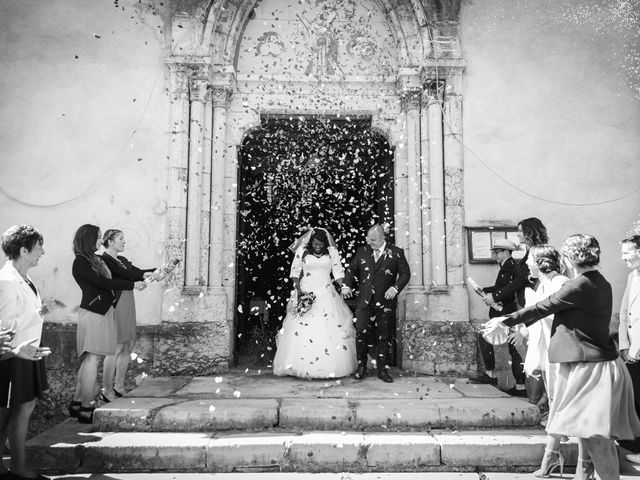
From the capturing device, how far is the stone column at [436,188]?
635cm

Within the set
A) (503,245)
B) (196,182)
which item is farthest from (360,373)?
(196,182)

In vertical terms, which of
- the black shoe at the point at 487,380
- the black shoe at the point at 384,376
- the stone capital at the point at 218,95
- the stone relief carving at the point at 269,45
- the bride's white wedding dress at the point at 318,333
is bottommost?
the black shoe at the point at 487,380

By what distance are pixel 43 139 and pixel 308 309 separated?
4153 millimetres

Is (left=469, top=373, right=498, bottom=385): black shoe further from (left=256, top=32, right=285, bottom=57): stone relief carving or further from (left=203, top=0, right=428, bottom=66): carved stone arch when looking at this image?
(left=256, top=32, right=285, bottom=57): stone relief carving

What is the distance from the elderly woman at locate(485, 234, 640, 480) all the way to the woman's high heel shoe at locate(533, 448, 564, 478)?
0.40 m

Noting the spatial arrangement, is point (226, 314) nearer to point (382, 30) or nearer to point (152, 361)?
point (152, 361)

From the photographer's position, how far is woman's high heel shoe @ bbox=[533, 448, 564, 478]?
3.53 metres

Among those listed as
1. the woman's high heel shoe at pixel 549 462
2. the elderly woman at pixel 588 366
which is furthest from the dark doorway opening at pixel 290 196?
the elderly woman at pixel 588 366

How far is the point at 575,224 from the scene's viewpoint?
6477mm

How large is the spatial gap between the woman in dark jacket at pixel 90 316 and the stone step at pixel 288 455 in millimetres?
654

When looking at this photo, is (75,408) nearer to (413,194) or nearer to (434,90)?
(413,194)

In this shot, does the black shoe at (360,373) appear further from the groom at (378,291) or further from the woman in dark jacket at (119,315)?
the woman in dark jacket at (119,315)

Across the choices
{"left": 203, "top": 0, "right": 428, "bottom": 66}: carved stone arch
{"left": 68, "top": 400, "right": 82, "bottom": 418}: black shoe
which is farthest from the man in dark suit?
{"left": 68, "top": 400, "right": 82, "bottom": 418}: black shoe

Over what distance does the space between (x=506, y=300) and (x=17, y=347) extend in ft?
15.1
